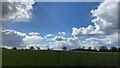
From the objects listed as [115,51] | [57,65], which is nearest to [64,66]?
[57,65]

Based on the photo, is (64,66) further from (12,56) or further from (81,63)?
(12,56)

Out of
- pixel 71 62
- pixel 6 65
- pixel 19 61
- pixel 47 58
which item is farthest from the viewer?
pixel 47 58

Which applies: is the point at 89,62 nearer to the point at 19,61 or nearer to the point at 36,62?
the point at 36,62

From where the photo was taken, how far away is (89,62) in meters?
29.6

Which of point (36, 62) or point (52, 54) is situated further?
point (52, 54)

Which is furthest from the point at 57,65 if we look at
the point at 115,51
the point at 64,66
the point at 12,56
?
the point at 115,51

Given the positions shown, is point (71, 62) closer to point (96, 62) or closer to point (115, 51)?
point (96, 62)

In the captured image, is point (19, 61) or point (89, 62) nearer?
point (19, 61)

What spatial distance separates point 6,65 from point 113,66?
11.3 meters

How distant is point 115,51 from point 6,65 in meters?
26.1

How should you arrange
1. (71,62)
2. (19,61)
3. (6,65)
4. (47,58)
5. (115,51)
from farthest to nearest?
(115,51) → (47,58) → (71,62) → (19,61) → (6,65)

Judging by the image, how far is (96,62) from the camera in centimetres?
3020

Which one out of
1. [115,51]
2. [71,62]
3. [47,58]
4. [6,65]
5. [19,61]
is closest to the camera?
[6,65]

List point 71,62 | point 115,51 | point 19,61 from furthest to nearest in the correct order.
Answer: point 115,51
point 71,62
point 19,61
